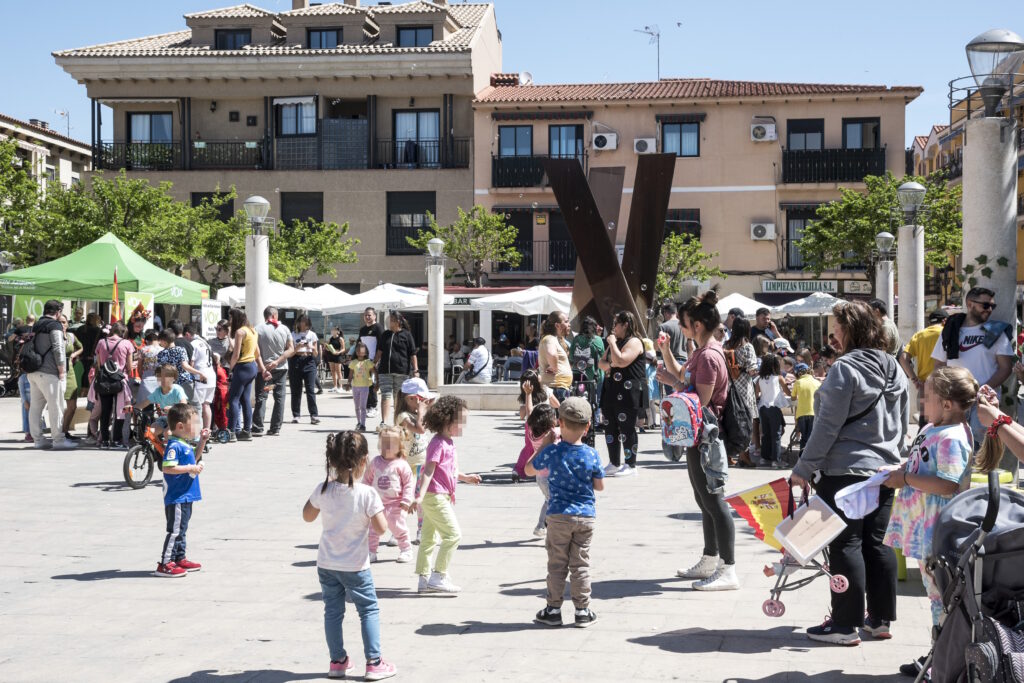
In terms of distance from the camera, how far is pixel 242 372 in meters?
15.1

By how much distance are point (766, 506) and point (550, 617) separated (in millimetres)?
1234

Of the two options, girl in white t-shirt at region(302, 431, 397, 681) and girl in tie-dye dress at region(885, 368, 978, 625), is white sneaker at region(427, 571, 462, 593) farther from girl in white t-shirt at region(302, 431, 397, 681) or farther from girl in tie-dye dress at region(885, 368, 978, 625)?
girl in tie-dye dress at region(885, 368, 978, 625)

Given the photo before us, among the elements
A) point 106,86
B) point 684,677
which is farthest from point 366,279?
point 684,677

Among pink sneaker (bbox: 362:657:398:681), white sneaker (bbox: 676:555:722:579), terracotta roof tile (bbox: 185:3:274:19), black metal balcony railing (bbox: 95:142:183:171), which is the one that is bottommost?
pink sneaker (bbox: 362:657:398:681)

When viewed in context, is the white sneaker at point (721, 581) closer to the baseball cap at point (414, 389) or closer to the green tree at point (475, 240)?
the baseball cap at point (414, 389)

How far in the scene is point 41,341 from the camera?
1364 centimetres

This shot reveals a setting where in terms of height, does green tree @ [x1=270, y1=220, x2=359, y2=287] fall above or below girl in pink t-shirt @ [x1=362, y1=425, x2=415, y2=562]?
above

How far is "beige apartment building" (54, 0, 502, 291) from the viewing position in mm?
37594

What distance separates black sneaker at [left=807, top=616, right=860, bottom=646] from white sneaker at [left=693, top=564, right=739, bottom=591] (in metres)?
1.10

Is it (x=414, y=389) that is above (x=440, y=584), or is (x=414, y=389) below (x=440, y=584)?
above

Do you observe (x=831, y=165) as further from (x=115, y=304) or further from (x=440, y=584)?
(x=440, y=584)

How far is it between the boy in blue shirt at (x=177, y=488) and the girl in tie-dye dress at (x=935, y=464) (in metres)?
4.34

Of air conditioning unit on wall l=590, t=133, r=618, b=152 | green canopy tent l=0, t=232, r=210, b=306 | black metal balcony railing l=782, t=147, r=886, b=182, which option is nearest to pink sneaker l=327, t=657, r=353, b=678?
green canopy tent l=0, t=232, r=210, b=306

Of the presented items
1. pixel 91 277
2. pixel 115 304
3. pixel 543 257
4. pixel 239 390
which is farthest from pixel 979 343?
pixel 543 257
